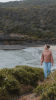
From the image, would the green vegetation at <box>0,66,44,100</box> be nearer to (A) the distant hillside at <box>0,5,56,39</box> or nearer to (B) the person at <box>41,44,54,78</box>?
(B) the person at <box>41,44,54,78</box>

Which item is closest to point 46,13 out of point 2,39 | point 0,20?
point 0,20

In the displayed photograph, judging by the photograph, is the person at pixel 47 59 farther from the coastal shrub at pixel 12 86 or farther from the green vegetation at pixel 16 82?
the coastal shrub at pixel 12 86

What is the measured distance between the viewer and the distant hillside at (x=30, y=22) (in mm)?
44406

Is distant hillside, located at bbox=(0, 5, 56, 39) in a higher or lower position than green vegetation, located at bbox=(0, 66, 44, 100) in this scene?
lower

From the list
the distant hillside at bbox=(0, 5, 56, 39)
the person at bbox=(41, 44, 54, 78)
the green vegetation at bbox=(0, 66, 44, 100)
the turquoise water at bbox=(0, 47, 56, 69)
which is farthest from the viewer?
the distant hillside at bbox=(0, 5, 56, 39)

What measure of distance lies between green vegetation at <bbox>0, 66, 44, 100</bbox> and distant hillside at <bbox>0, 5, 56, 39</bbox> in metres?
36.3

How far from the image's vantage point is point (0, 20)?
4978cm

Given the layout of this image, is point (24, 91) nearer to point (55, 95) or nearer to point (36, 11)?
point (55, 95)

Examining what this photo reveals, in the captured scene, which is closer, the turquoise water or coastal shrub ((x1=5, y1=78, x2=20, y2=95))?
coastal shrub ((x1=5, y1=78, x2=20, y2=95))

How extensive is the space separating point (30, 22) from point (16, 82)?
4707 centimetres

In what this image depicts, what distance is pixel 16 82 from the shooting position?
4715 mm

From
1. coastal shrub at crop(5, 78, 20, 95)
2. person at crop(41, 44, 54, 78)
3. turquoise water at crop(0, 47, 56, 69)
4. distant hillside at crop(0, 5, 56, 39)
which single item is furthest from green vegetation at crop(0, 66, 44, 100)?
distant hillside at crop(0, 5, 56, 39)

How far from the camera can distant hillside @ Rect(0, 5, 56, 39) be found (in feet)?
146

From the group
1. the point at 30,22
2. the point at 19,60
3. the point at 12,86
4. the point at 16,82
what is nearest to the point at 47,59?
the point at 16,82
